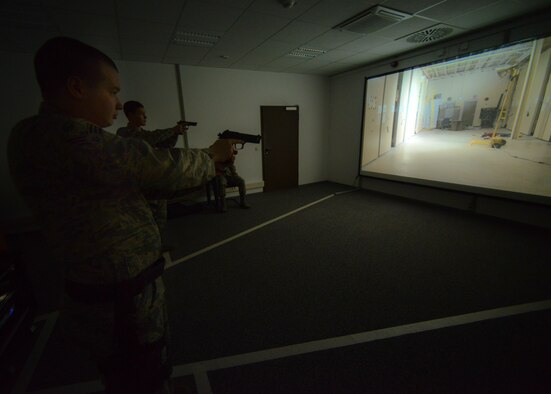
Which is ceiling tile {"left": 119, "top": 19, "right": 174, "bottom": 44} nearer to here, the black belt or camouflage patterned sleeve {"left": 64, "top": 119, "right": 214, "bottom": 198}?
camouflage patterned sleeve {"left": 64, "top": 119, "right": 214, "bottom": 198}

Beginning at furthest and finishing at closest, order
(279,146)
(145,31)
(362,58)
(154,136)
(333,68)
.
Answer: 1. (279,146)
2. (333,68)
3. (362,58)
4. (145,31)
5. (154,136)

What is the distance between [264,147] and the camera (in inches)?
231

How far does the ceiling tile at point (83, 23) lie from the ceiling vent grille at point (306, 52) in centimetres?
267

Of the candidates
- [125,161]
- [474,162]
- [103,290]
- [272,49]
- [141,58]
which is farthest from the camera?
[141,58]

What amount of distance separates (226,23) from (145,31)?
3.58ft

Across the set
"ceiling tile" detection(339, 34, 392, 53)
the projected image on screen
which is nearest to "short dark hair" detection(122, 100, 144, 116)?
"ceiling tile" detection(339, 34, 392, 53)

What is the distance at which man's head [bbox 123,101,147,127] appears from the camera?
2672 mm

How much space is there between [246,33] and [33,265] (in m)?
4.07

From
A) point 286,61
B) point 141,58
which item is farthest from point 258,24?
point 141,58

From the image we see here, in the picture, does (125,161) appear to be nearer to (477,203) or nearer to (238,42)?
(238,42)

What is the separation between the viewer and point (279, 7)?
265cm

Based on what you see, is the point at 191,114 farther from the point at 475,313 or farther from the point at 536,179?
the point at 536,179

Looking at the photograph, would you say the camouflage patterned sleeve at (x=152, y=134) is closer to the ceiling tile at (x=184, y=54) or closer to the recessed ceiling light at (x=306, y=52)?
the ceiling tile at (x=184, y=54)

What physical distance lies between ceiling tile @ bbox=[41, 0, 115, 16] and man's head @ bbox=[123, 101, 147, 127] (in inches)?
37.0
